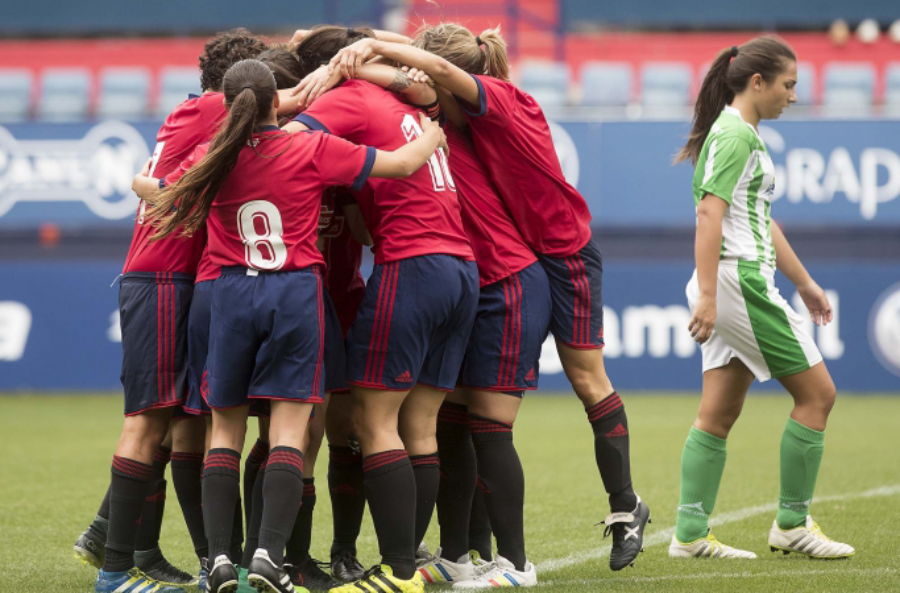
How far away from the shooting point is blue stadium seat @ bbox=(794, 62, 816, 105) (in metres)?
13.8

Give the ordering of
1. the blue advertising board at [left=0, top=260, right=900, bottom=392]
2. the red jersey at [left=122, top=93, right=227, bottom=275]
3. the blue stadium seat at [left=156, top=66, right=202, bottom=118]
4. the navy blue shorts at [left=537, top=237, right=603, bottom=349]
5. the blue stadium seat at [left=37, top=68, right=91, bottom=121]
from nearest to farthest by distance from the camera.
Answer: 1. the red jersey at [left=122, top=93, right=227, bottom=275]
2. the navy blue shorts at [left=537, top=237, right=603, bottom=349]
3. the blue advertising board at [left=0, top=260, right=900, bottom=392]
4. the blue stadium seat at [left=156, top=66, right=202, bottom=118]
5. the blue stadium seat at [left=37, top=68, right=91, bottom=121]

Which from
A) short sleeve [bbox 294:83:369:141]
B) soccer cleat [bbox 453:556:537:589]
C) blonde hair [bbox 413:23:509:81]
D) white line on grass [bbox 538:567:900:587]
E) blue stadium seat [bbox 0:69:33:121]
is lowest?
white line on grass [bbox 538:567:900:587]

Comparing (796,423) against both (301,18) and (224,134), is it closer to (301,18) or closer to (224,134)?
(224,134)

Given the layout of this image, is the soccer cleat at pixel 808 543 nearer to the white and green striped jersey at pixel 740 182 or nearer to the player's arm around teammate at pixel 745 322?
the player's arm around teammate at pixel 745 322

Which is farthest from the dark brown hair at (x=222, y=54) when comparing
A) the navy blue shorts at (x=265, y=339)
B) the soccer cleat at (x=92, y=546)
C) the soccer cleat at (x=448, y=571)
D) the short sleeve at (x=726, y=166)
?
the soccer cleat at (x=448, y=571)

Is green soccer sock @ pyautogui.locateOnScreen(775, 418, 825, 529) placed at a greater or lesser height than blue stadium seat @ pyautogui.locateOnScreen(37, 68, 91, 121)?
lesser

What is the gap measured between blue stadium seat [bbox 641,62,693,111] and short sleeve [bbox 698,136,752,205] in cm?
965

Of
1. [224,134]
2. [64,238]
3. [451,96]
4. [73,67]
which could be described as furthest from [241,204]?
[73,67]

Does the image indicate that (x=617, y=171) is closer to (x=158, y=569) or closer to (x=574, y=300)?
(x=574, y=300)

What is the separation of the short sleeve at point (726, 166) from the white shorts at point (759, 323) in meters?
0.29

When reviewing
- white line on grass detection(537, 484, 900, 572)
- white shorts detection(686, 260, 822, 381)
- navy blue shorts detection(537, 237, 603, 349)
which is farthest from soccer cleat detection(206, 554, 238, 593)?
white shorts detection(686, 260, 822, 381)

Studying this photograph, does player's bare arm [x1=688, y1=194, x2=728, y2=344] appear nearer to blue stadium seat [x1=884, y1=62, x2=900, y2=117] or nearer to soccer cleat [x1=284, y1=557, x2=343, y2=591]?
Result: soccer cleat [x1=284, y1=557, x2=343, y2=591]

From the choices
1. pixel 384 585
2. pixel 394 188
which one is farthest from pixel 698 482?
pixel 394 188

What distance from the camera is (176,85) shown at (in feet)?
46.5
